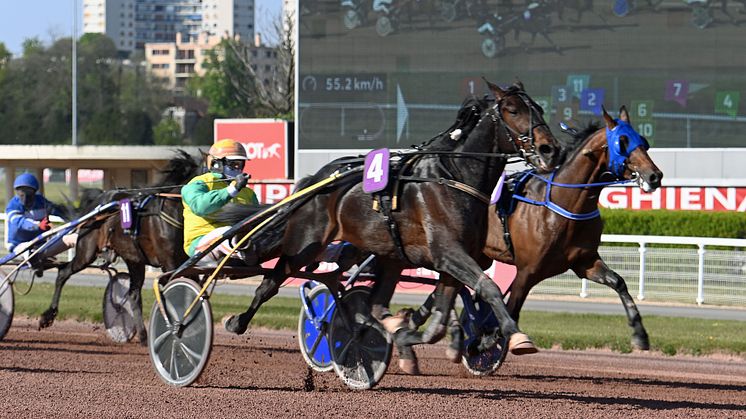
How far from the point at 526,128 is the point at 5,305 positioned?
551 cm

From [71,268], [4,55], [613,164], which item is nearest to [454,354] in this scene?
[613,164]

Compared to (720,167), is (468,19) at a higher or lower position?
higher

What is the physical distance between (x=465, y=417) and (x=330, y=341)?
5.83 feet

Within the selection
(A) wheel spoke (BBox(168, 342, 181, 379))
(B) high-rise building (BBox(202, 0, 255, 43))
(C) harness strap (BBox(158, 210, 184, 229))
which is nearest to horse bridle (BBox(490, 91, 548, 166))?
(A) wheel spoke (BBox(168, 342, 181, 379))

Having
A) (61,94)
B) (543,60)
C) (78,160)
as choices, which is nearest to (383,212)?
(543,60)

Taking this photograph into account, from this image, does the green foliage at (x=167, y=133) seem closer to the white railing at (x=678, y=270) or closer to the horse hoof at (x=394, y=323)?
the white railing at (x=678, y=270)

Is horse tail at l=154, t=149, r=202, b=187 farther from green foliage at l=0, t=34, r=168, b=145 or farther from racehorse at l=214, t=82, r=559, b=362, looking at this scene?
green foliage at l=0, t=34, r=168, b=145

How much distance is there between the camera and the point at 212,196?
8086 mm

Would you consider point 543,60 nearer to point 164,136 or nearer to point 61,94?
point 61,94

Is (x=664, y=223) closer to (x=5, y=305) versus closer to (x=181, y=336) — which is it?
(x=5, y=305)

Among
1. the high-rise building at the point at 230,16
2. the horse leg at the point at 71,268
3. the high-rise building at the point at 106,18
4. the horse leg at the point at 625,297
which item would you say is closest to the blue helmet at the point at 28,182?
the horse leg at the point at 71,268

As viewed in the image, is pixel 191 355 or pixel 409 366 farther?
pixel 191 355

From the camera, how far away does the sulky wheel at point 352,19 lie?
18.0 metres

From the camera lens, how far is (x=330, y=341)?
8.12m
